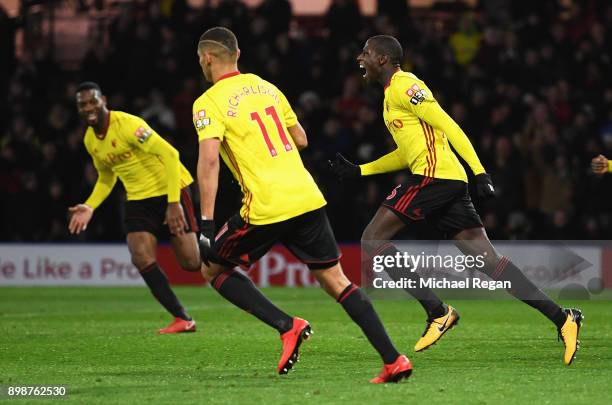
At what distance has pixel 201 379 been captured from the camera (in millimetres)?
7676

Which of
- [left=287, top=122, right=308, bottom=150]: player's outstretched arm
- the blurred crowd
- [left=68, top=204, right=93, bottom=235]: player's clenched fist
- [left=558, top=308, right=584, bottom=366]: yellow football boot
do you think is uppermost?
[left=287, top=122, right=308, bottom=150]: player's outstretched arm

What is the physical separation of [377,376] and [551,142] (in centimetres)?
1017

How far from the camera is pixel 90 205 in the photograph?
408 inches

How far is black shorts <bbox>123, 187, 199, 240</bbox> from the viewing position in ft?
36.7

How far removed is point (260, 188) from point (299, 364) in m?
1.71

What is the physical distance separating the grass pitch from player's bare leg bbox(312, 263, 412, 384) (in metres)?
0.10

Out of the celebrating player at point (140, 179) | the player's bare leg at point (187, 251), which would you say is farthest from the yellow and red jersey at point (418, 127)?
the player's bare leg at point (187, 251)

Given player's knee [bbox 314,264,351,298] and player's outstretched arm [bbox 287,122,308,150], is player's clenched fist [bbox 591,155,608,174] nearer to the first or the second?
player's outstretched arm [bbox 287,122,308,150]

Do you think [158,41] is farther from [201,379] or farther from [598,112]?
[201,379]

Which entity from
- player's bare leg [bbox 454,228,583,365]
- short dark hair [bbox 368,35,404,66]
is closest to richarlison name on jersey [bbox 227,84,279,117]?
short dark hair [bbox 368,35,404,66]

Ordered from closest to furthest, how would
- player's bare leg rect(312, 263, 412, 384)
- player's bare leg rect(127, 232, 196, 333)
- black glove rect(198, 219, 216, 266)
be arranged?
player's bare leg rect(312, 263, 412, 384) → black glove rect(198, 219, 216, 266) → player's bare leg rect(127, 232, 196, 333)

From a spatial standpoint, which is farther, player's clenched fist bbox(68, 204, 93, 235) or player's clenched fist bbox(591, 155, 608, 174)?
player's clenched fist bbox(68, 204, 93, 235)

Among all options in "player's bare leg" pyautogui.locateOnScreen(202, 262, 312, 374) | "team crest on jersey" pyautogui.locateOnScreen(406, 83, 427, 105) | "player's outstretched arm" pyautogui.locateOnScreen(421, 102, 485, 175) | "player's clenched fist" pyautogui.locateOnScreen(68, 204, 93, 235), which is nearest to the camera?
"player's bare leg" pyautogui.locateOnScreen(202, 262, 312, 374)

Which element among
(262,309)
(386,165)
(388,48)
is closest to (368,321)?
(262,309)
